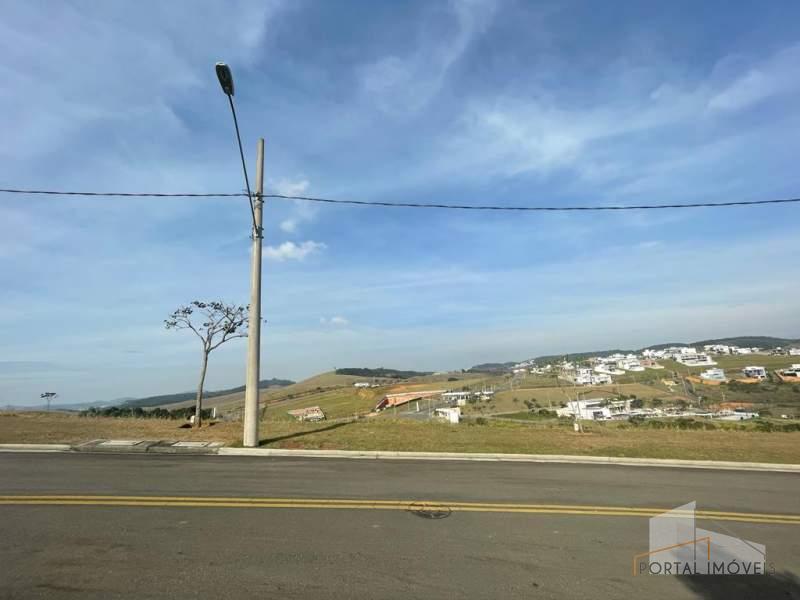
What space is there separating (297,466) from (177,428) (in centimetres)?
768

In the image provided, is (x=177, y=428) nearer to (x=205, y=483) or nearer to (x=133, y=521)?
(x=205, y=483)

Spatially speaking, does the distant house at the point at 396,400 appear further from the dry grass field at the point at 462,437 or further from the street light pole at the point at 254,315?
the street light pole at the point at 254,315

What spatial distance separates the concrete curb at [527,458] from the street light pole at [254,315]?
A: 0.74m

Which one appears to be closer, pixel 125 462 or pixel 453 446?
pixel 125 462

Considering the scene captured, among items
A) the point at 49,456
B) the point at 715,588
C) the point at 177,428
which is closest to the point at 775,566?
the point at 715,588

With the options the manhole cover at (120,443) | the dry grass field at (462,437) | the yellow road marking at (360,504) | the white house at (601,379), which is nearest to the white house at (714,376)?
the white house at (601,379)

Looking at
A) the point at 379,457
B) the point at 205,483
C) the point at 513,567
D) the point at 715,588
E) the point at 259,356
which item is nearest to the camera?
the point at 715,588

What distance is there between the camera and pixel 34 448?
33.7 feet

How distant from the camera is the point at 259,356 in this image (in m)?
12.0

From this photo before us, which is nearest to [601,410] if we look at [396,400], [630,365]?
[396,400]

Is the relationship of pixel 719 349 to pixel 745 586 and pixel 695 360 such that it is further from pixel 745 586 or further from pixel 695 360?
pixel 745 586

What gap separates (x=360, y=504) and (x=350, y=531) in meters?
1.15

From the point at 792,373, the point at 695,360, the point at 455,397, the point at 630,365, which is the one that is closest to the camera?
the point at 792,373

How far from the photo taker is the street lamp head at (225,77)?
9812mm
